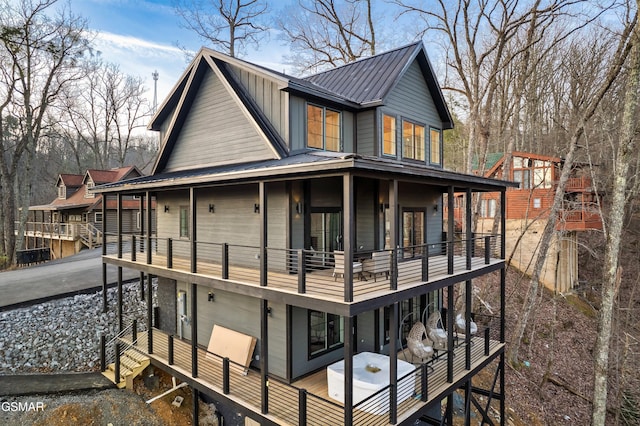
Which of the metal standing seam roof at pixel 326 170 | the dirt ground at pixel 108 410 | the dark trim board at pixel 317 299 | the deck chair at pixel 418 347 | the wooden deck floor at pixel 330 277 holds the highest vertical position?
the metal standing seam roof at pixel 326 170

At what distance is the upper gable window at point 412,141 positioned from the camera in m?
12.0

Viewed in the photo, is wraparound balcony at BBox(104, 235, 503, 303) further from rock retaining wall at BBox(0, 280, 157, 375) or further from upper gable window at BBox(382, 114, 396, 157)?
upper gable window at BBox(382, 114, 396, 157)

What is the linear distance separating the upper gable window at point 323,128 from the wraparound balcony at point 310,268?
3.25m

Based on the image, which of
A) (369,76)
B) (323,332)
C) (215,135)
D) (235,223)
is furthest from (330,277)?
(369,76)

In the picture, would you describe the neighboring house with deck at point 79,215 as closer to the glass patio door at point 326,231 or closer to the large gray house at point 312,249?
the large gray house at point 312,249

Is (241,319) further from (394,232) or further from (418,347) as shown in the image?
(394,232)

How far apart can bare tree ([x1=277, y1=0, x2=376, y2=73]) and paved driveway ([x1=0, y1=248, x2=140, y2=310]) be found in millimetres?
16540

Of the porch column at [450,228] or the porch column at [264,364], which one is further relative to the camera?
the porch column at [450,228]

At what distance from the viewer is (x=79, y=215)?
28859 millimetres

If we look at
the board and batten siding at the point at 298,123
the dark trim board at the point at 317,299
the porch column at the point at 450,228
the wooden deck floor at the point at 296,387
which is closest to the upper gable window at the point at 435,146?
the dark trim board at the point at 317,299

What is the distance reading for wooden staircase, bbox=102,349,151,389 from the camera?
9898 mm

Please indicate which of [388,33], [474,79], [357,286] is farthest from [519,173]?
[357,286]

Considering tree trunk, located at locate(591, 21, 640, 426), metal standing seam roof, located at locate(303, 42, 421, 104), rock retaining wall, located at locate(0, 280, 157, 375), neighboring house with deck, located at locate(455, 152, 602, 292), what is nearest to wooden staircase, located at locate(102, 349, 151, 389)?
rock retaining wall, located at locate(0, 280, 157, 375)

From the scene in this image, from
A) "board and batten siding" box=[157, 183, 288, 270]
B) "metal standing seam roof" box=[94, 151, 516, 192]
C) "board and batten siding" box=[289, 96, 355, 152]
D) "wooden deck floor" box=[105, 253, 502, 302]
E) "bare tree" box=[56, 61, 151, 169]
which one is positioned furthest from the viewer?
Answer: "bare tree" box=[56, 61, 151, 169]
